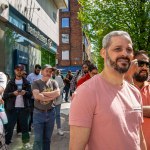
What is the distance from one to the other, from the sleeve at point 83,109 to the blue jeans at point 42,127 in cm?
365

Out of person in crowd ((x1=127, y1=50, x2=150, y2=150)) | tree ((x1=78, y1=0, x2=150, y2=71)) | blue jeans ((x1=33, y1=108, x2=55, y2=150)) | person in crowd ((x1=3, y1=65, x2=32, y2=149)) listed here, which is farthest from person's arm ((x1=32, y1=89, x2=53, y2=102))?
tree ((x1=78, y1=0, x2=150, y2=71))

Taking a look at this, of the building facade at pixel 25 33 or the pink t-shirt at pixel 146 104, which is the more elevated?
the building facade at pixel 25 33

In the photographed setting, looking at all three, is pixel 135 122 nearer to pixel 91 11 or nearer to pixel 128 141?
pixel 128 141

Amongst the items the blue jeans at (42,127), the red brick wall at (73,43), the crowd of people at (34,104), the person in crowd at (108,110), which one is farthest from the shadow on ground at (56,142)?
the red brick wall at (73,43)

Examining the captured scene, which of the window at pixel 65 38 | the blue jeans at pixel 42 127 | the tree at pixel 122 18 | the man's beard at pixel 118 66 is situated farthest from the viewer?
the window at pixel 65 38

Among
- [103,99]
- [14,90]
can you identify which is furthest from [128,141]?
[14,90]

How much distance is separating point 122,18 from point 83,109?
18902mm

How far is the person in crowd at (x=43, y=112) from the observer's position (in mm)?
5965

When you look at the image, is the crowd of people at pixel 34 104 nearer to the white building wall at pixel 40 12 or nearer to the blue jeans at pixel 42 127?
the blue jeans at pixel 42 127

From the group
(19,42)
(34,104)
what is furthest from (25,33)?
(34,104)

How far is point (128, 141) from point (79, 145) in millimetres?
336

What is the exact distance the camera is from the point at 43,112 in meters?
6.08

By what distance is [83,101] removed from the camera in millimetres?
2367

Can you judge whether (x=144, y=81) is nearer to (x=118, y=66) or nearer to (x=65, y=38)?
(x=118, y=66)
